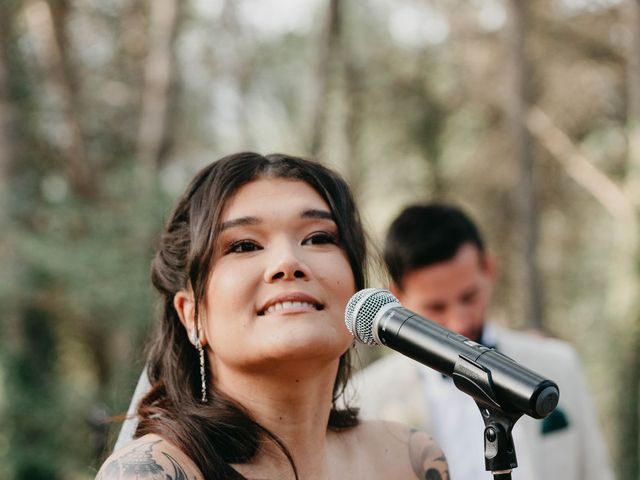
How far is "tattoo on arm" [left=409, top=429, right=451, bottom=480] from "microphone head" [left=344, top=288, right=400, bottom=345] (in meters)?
0.85

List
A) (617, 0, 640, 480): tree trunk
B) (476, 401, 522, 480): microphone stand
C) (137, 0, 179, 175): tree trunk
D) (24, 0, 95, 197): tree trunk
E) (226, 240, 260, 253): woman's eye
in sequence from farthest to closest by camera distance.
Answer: (24, 0, 95, 197): tree trunk, (137, 0, 179, 175): tree trunk, (617, 0, 640, 480): tree trunk, (226, 240, 260, 253): woman's eye, (476, 401, 522, 480): microphone stand

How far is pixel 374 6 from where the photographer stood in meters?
16.3

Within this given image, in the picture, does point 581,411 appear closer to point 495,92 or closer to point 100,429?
point 100,429

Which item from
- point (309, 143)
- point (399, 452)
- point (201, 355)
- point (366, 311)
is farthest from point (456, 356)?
point (309, 143)

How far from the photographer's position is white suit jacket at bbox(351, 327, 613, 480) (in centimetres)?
388

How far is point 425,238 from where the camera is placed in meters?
4.07

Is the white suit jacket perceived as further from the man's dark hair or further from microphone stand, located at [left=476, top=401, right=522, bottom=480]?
microphone stand, located at [left=476, top=401, right=522, bottom=480]

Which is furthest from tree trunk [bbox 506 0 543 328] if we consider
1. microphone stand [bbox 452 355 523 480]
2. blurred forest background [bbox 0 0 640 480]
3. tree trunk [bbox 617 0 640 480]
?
microphone stand [bbox 452 355 523 480]

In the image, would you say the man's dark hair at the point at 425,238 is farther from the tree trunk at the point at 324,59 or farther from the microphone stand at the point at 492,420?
the tree trunk at the point at 324,59

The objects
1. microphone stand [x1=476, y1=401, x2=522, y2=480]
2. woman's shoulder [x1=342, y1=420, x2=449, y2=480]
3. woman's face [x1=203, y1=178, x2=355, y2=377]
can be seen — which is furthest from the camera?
woman's shoulder [x1=342, y1=420, x2=449, y2=480]

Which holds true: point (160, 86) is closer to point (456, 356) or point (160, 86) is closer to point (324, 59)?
point (324, 59)

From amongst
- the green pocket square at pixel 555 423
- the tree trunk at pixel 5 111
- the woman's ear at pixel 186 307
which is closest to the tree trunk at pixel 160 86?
the tree trunk at pixel 5 111

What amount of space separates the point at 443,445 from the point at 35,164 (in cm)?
1212

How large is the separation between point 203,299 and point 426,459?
0.94m
